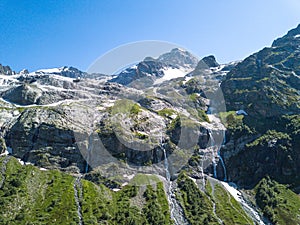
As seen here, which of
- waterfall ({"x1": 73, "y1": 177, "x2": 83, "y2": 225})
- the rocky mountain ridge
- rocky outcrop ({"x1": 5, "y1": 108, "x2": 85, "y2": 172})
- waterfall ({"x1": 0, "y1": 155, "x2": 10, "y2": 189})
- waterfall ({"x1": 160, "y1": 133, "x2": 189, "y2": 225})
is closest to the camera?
waterfall ({"x1": 73, "y1": 177, "x2": 83, "y2": 225})

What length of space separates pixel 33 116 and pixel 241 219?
395 feet

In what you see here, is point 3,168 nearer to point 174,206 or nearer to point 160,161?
point 160,161

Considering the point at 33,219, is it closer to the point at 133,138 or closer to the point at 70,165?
the point at 70,165

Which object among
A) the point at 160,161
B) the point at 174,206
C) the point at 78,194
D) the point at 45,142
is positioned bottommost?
the point at 174,206

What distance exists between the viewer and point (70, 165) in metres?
146

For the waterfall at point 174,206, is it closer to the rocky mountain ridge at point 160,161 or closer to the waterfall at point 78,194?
the rocky mountain ridge at point 160,161

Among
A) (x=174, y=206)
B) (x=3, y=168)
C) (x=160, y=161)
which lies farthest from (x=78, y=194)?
(x=160, y=161)

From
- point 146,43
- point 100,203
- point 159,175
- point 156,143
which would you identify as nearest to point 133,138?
point 156,143

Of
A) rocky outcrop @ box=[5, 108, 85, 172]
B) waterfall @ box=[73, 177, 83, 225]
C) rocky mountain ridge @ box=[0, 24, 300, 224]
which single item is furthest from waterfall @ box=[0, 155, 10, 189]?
waterfall @ box=[73, 177, 83, 225]

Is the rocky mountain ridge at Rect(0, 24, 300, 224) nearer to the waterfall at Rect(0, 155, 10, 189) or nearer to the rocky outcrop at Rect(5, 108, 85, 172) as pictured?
the rocky outcrop at Rect(5, 108, 85, 172)

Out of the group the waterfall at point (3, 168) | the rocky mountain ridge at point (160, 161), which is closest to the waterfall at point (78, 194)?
the rocky mountain ridge at point (160, 161)

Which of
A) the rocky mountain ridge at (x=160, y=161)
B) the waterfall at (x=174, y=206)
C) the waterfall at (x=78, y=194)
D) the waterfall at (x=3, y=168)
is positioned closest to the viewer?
the waterfall at (x=78, y=194)

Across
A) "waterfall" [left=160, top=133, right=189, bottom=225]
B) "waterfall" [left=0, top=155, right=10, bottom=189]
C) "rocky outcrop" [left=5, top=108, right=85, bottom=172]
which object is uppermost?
"rocky outcrop" [left=5, top=108, right=85, bottom=172]

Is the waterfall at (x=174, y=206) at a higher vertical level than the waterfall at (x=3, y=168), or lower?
lower
